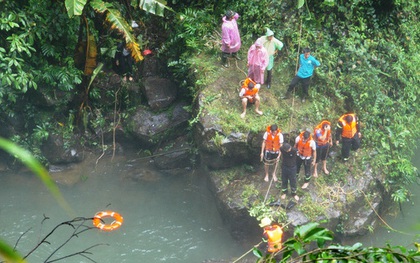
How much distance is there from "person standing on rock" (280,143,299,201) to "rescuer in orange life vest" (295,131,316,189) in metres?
0.15

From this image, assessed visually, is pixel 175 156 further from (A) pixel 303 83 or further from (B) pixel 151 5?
(B) pixel 151 5

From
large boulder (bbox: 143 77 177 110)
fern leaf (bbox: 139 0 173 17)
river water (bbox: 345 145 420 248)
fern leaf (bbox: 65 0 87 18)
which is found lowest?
river water (bbox: 345 145 420 248)

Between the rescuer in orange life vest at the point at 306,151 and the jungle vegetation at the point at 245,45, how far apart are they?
1.31m

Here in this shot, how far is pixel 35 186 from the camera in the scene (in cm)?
1123

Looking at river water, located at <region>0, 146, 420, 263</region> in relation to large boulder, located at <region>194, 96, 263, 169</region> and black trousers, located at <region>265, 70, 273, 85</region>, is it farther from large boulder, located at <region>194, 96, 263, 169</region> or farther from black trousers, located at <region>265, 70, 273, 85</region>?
black trousers, located at <region>265, 70, 273, 85</region>

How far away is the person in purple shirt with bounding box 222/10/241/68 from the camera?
985 centimetres

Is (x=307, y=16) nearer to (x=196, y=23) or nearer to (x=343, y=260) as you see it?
(x=196, y=23)

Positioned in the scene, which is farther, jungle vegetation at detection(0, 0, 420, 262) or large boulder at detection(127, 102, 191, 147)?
large boulder at detection(127, 102, 191, 147)

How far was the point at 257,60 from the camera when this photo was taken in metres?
9.81

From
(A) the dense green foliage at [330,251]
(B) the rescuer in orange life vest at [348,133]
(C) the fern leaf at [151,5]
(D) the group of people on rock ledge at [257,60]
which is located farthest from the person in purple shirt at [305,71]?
(A) the dense green foliage at [330,251]

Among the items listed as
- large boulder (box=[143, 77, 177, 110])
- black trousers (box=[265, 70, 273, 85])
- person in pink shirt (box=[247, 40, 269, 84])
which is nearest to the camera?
person in pink shirt (box=[247, 40, 269, 84])

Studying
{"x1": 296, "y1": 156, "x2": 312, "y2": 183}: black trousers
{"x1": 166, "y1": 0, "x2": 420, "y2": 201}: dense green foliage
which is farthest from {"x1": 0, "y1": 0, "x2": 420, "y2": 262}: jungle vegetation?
{"x1": 296, "y1": 156, "x2": 312, "y2": 183}: black trousers

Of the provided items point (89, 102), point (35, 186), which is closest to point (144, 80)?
point (89, 102)

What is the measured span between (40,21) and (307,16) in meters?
5.26
